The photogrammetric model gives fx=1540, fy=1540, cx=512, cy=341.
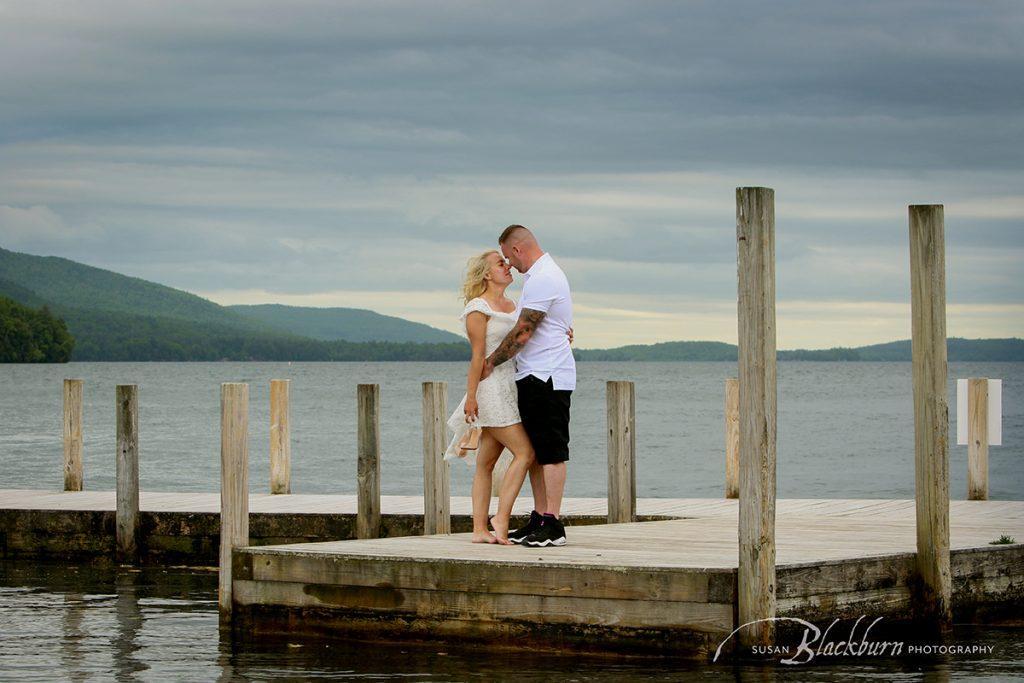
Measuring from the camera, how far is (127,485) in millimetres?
14695

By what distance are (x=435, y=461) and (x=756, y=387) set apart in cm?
378

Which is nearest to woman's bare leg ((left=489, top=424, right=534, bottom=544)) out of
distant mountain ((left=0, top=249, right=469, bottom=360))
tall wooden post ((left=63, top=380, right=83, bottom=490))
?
tall wooden post ((left=63, top=380, right=83, bottom=490))

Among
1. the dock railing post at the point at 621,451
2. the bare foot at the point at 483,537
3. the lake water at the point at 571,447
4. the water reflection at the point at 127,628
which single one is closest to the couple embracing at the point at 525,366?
the bare foot at the point at 483,537

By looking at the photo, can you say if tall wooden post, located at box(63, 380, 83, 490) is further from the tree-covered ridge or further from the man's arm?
the tree-covered ridge

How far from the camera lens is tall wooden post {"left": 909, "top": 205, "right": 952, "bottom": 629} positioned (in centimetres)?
970

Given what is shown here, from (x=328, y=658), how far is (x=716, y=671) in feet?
8.11

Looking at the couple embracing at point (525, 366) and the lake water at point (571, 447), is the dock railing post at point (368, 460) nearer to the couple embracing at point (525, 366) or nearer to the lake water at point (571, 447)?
the couple embracing at point (525, 366)

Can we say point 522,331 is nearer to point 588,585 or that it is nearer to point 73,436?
point 588,585

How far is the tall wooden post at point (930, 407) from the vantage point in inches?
382

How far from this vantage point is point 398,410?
72125mm

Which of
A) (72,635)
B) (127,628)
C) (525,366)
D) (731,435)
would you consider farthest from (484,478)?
(731,435)

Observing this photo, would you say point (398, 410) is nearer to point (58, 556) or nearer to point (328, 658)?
point (58, 556)

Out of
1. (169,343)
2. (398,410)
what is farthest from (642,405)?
(169,343)

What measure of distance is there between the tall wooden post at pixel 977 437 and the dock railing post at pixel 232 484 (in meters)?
8.30
